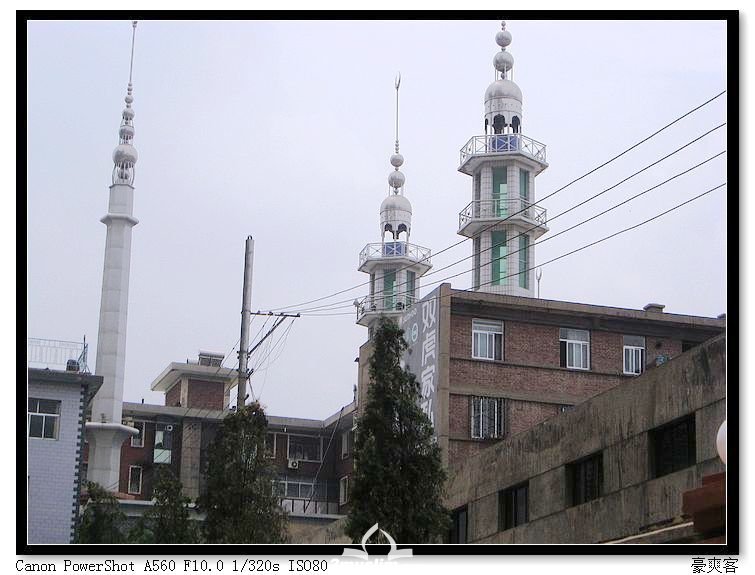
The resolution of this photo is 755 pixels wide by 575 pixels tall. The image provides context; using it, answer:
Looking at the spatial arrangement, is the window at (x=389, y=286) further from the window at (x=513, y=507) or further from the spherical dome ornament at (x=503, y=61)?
the spherical dome ornament at (x=503, y=61)

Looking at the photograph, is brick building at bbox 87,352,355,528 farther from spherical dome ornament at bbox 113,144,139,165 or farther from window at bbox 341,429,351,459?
spherical dome ornament at bbox 113,144,139,165

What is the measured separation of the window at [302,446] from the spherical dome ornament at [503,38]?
2712cm

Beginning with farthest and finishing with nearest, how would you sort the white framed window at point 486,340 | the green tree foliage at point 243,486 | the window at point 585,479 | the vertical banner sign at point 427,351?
the white framed window at point 486,340
the vertical banner sign at point 427,351
the window at point 585,479
the green tree foliage at point 243,486

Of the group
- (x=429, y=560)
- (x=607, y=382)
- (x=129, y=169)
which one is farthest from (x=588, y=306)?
(x=429, y=560)

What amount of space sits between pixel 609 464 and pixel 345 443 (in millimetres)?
20657

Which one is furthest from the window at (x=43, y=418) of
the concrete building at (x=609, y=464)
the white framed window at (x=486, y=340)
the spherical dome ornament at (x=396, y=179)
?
the white framed window at (x=486, y=340)

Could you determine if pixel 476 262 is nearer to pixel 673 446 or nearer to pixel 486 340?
pixel 486 340

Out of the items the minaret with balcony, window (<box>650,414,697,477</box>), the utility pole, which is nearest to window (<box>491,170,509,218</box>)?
the minaret with balcony

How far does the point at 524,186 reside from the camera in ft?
133

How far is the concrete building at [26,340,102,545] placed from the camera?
34.4 feet

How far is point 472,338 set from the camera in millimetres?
27984

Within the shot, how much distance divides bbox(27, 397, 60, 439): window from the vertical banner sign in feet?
32.9

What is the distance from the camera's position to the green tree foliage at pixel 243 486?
1534cm

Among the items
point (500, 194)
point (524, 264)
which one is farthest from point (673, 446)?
point (524, 264)
